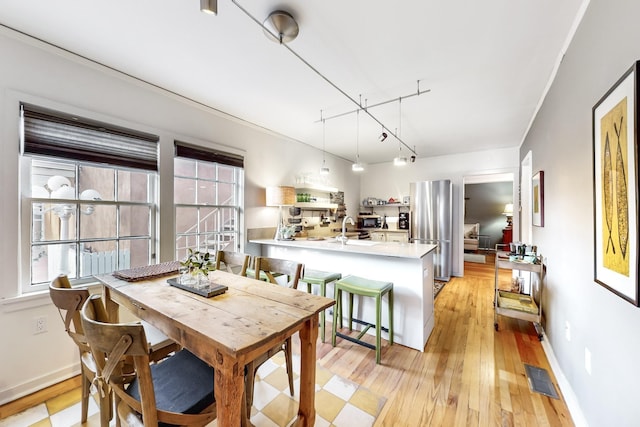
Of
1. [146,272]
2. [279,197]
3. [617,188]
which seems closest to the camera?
[617,188]

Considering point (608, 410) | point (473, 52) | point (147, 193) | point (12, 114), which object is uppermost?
point (473, 52)

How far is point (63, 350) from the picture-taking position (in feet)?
7.01

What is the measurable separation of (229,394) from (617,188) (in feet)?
6.39

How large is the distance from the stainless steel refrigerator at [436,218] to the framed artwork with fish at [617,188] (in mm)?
3834

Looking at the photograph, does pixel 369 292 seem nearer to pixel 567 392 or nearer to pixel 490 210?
pixel 567 392

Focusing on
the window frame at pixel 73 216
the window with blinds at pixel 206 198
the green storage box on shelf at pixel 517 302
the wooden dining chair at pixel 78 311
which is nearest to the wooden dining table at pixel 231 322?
the wooden dining chair at pixel 78 311

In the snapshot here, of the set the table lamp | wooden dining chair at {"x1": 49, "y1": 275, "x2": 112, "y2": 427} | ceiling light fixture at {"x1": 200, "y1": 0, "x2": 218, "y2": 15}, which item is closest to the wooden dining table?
wooden dining chair at {"x1": 49, "y1": 275, "x2": 112, "y2": 427}

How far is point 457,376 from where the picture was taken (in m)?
2.12

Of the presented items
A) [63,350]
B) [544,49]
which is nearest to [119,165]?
[63,350]

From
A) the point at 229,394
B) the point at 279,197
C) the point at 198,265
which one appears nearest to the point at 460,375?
the point at 229,394

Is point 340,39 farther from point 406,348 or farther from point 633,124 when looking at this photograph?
point 406,348

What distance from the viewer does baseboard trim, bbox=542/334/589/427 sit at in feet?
5.26

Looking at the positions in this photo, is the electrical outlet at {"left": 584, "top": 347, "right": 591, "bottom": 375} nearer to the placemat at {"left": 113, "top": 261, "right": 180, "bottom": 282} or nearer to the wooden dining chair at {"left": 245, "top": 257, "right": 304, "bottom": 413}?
the wooden dining chair at {"left": 245, "top": 257, "right": 304, "bottom": 413}

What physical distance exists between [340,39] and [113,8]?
152 cm
